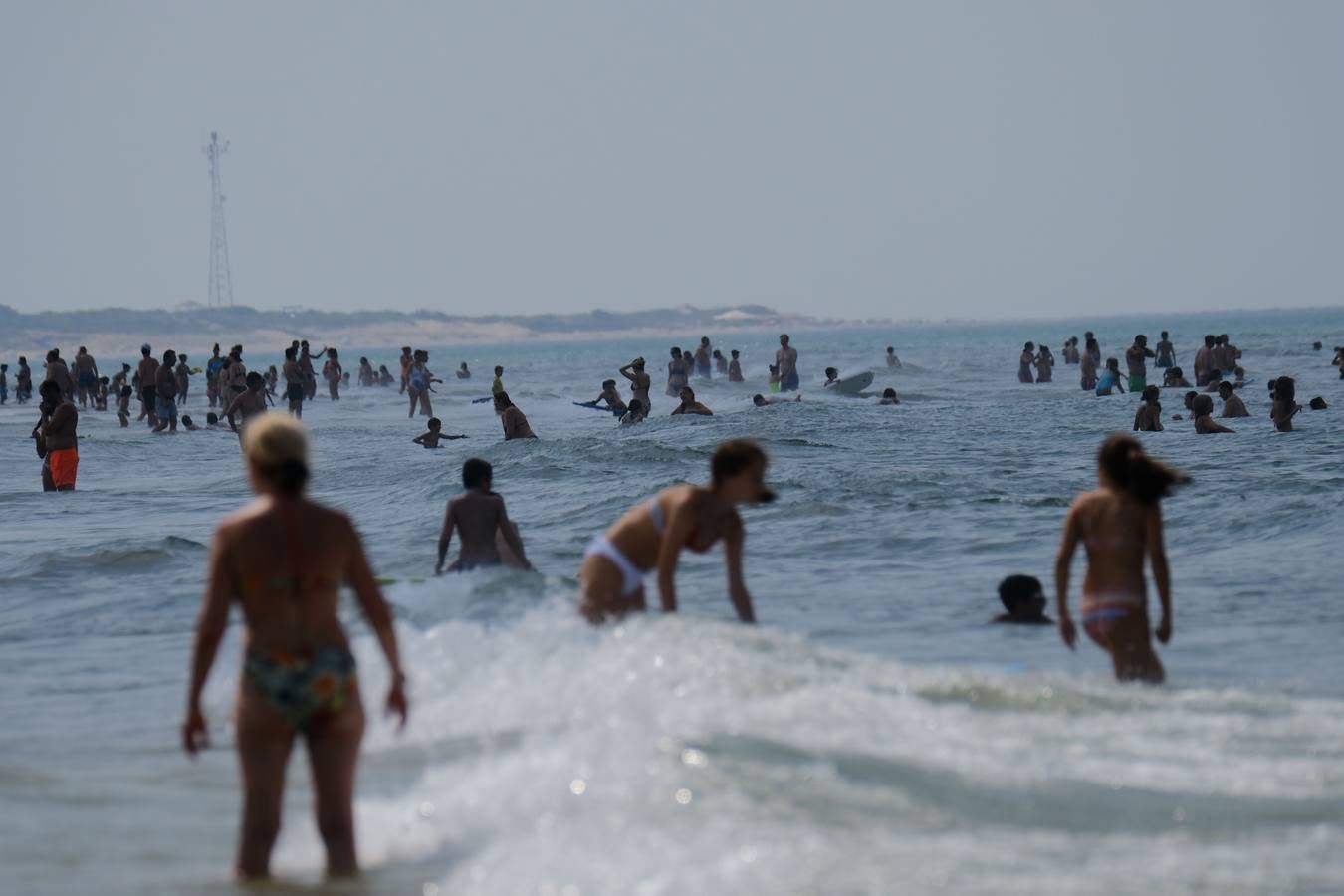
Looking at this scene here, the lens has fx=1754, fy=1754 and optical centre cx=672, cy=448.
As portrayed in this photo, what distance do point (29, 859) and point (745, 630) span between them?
10.7ft

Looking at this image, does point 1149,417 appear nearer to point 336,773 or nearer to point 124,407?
point 124,407

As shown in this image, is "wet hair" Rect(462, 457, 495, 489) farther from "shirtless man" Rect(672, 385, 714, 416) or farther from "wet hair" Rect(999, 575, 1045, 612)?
"shirtless man" Rect(672, 385, 714, 416)

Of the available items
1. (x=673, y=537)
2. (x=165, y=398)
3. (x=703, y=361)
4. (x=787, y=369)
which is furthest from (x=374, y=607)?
(x=703, y=361)

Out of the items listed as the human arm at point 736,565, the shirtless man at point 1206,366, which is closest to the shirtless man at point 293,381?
the shirtless man at point 1206,366

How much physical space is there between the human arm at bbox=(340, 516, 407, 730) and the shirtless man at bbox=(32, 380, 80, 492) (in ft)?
43.5

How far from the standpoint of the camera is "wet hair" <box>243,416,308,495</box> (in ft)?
15.0

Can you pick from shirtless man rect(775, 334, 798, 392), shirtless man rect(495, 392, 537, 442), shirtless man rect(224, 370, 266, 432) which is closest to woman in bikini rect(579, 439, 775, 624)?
shirtless man rect(495, 392, 537, 442)

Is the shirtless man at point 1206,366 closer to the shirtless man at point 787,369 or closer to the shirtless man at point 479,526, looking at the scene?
the shirtless man at point 787,369

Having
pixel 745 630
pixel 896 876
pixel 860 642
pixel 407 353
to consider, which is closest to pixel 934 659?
pixel 860 642

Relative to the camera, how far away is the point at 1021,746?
653 centimetres

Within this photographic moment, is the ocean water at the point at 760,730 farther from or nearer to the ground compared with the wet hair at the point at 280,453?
nearer to the ground

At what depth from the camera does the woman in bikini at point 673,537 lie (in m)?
6.78

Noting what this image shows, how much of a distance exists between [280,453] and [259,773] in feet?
2.86

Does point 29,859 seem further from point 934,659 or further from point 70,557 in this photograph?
point 70,557
